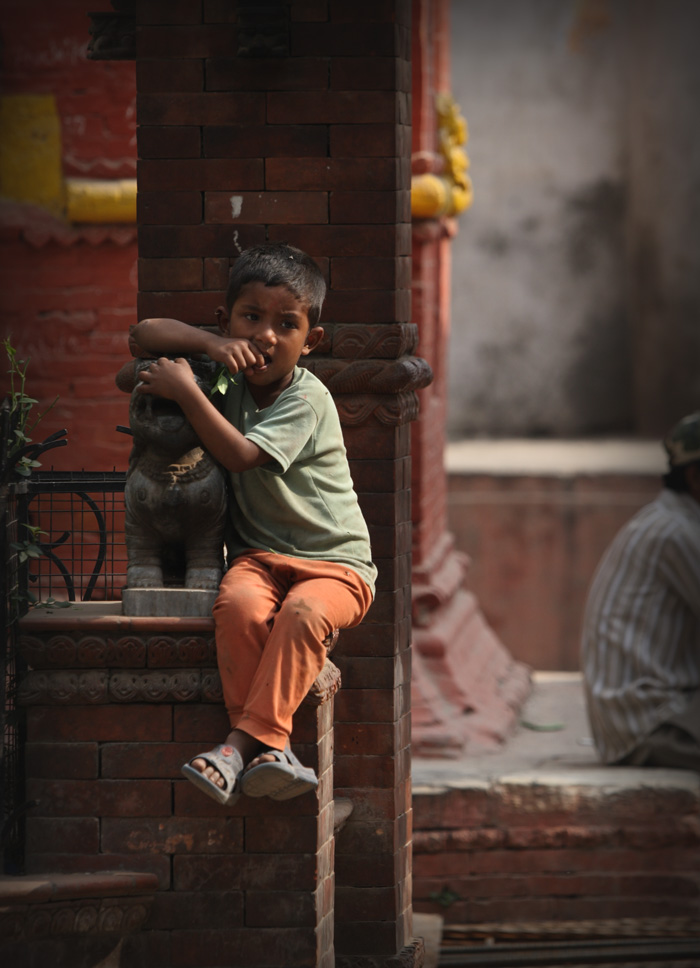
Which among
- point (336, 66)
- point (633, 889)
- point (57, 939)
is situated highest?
point (336, 66)

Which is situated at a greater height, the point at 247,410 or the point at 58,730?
the point at 247,410

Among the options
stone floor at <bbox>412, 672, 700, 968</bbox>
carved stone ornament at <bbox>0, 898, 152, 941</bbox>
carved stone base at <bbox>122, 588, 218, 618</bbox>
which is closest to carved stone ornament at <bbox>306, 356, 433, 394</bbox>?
carved stone base at <bbox>122, 588, 218, 618</bbox>

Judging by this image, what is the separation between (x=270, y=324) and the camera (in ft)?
13.0

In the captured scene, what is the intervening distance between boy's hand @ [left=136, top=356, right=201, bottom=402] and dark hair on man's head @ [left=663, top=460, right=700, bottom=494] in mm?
4156

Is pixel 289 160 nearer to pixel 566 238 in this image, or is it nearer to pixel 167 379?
pixel 167 379

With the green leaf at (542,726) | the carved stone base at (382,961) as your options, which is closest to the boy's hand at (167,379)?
the carved stone base at (382,961)

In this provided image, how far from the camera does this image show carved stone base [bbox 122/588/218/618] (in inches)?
156

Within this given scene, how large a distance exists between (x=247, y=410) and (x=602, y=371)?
1241 centimetres

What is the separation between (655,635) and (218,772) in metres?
4.35

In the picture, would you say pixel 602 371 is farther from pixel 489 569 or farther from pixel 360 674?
pixel 360 674

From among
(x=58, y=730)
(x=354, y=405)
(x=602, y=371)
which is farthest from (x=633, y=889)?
(x=602, y=371)

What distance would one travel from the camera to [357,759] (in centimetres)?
484

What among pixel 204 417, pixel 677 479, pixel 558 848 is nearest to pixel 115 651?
pixel 204 417

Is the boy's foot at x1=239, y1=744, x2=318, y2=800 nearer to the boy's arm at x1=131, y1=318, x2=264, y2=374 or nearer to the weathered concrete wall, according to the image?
the boy's arm at x1=131, y1=318, x2=264, y2=374
